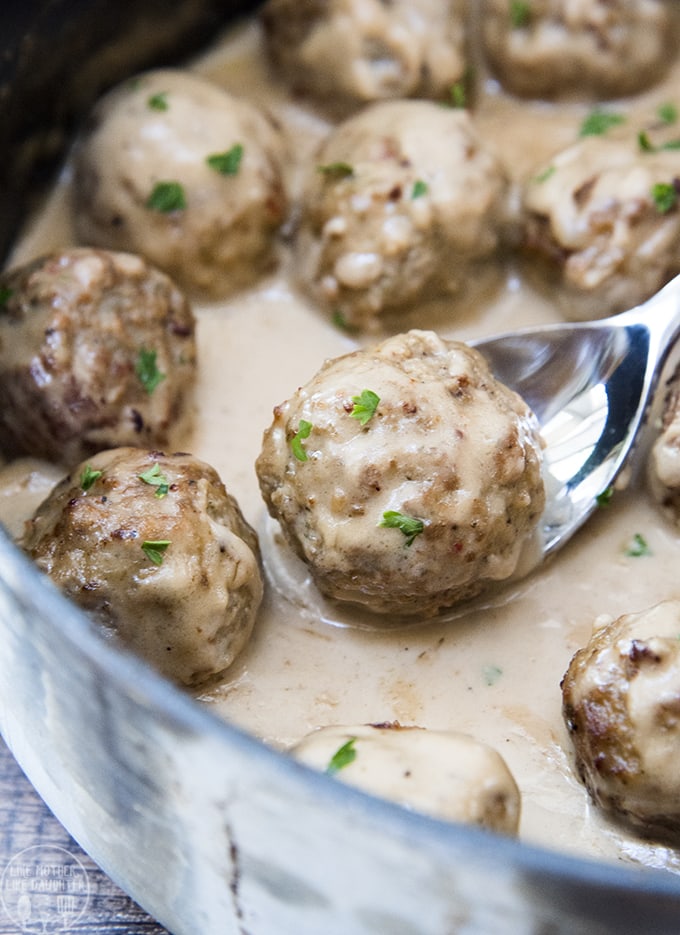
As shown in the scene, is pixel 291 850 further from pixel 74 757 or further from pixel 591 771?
pixel 591 771

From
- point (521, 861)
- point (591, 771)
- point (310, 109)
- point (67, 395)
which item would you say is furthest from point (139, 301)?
point (521, 861)

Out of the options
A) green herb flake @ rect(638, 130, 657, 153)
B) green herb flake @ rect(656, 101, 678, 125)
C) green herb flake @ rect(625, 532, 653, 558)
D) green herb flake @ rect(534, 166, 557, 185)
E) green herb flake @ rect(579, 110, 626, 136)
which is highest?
green herb flake @ rect(638, 130, 657, 153)

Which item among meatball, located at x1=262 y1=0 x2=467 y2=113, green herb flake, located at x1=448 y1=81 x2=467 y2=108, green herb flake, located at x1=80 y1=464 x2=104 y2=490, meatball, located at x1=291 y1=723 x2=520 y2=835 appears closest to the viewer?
meatball, located at x1=291 y1=723 x2=520 y2=835

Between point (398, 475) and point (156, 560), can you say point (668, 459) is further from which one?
point (156, 560)

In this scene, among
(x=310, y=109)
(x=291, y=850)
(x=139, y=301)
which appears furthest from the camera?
(x=310, y=109)

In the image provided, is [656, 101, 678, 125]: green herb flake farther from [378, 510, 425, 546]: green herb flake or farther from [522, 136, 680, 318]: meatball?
[378, 510, 425, 546]: green herb flake

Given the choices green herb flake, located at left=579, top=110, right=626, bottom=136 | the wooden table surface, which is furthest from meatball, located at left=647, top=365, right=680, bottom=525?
the wooden table surface

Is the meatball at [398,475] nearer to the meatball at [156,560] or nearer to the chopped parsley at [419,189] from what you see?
the meatball at [156,560]
